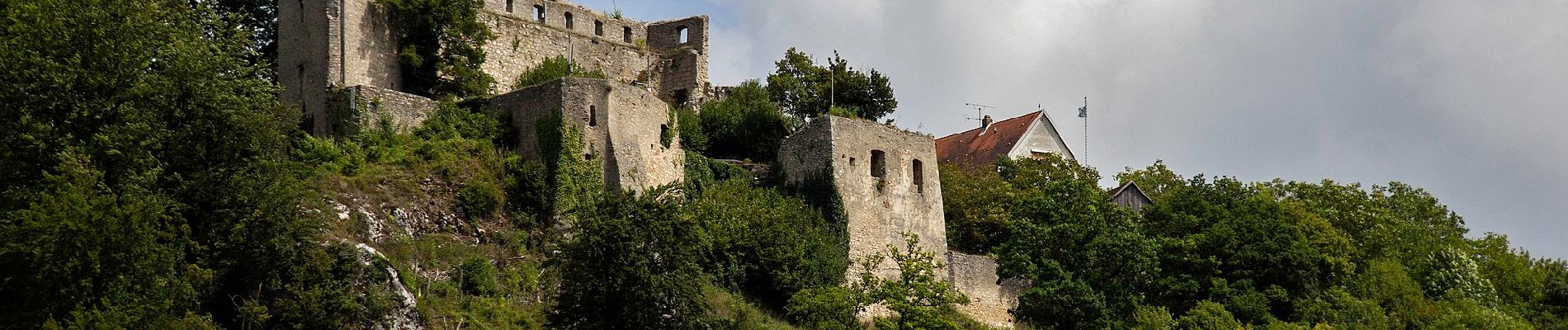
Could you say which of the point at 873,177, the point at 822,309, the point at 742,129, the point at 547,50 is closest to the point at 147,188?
the point at 822,309

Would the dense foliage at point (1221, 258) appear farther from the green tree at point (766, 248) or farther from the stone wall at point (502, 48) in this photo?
the stone wall at point (502, 48)

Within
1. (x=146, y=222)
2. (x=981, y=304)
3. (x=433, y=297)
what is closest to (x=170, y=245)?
(x=146, y=222)

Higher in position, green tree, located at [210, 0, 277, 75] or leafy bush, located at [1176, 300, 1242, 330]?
green tree, located at [210, 0, 277, 75]

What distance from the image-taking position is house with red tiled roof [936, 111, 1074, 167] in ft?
210

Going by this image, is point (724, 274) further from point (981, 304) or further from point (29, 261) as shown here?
point (29, 261)

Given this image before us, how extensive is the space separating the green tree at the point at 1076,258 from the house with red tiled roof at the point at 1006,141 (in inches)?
730

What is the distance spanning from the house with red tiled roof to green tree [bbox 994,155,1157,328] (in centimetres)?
1854

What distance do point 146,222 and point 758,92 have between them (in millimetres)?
23322

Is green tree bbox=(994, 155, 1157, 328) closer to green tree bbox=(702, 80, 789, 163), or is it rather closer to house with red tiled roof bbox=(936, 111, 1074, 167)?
green tree bbox=(702, 80, 789, 163)

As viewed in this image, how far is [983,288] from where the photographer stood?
4453 centimetres

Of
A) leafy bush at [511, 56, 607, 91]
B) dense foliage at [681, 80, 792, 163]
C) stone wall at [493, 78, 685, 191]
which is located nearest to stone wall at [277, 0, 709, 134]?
leafy bush at [511, 56, 607, 91]

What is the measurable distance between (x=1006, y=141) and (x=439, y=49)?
26.4 meters

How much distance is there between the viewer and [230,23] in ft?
125

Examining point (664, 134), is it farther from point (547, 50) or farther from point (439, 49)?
point (547, 50)
